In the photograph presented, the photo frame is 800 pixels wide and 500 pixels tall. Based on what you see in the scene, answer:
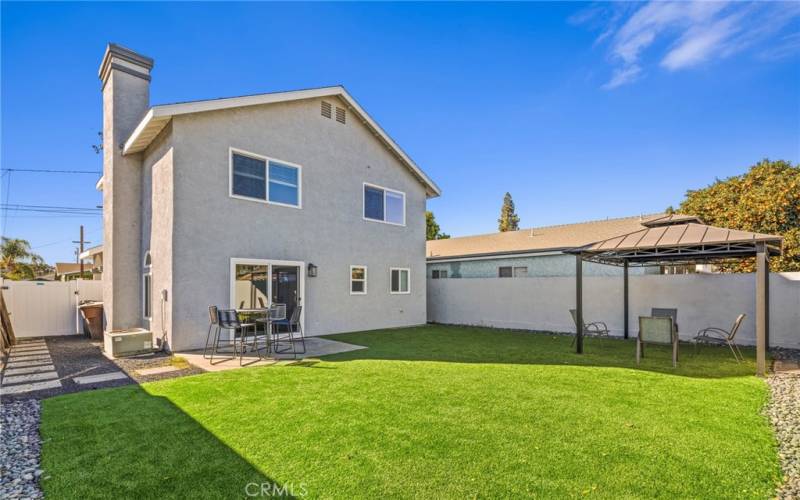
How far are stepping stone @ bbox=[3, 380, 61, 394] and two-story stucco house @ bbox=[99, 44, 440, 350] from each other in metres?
2.31

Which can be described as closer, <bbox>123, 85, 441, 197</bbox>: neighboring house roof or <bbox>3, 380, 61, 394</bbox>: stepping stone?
<bbox>3, 380, 61, 394</bbox>: stepping stone

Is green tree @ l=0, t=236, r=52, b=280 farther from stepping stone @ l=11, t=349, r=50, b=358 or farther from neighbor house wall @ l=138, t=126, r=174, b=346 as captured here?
neighbor house wall @ l=138, t=126, r=174, b=346

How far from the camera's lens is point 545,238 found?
669 inches

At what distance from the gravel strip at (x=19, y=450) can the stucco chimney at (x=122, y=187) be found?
18.3 ft

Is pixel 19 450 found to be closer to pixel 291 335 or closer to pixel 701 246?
pixel 291 335

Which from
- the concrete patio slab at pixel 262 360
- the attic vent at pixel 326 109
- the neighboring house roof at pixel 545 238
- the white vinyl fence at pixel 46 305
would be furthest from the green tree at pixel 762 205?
the white vinyl fence at pixel 46 305

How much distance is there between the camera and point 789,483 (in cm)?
305

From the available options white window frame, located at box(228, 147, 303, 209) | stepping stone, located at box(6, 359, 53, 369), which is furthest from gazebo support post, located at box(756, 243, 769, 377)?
stepping stone, located at box(6, 359, 53, 369)

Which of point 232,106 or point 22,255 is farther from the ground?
point 232,106

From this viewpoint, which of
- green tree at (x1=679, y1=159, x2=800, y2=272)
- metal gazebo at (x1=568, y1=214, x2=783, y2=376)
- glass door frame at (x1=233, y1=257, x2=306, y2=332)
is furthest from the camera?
green tree at (x1=679, y1=159, x2=800, y2=272)

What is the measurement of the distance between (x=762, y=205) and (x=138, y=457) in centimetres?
2144

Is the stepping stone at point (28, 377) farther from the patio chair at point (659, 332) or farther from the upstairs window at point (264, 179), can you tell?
the patio chair at point (659, 332)

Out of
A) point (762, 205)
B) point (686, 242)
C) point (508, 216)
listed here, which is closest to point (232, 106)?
point (686, 242)

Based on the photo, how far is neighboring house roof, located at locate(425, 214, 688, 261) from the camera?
14961mm
